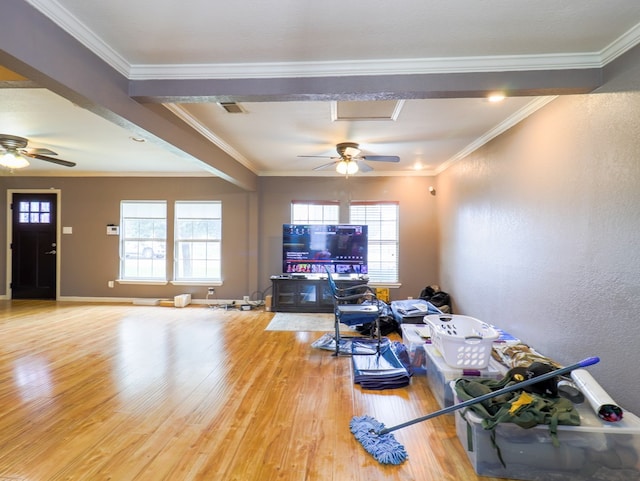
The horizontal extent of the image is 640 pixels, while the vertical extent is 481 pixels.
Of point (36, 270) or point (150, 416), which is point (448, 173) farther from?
point (36, 270)

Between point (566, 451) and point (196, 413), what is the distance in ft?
7.43

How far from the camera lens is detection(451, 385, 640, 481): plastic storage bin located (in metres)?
1.58

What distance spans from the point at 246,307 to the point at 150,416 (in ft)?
10.9

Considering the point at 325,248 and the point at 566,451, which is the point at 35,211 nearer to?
the point at 325,248

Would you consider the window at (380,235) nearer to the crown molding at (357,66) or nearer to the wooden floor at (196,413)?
the wooden floor at (196,413)

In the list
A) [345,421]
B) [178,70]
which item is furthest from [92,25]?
[345,421]

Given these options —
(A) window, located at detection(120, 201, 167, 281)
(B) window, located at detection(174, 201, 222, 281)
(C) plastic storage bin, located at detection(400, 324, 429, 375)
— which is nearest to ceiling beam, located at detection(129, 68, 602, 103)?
(C) plastic storage bin, located at detection(400, 324, 429, 375)

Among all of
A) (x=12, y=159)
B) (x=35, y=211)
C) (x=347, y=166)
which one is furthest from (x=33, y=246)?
(x=347, y=166)

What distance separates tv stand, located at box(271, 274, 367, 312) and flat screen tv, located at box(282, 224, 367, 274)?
0.14m

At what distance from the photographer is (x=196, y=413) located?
2.23 m

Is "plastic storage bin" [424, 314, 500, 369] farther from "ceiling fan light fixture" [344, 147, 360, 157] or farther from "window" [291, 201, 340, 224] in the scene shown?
"window" [291, 201, 340, 224]

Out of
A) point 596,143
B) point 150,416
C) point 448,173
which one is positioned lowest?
point 150,416

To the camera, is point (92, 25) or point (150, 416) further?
point (150, 416)

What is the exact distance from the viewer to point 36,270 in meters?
6.03
